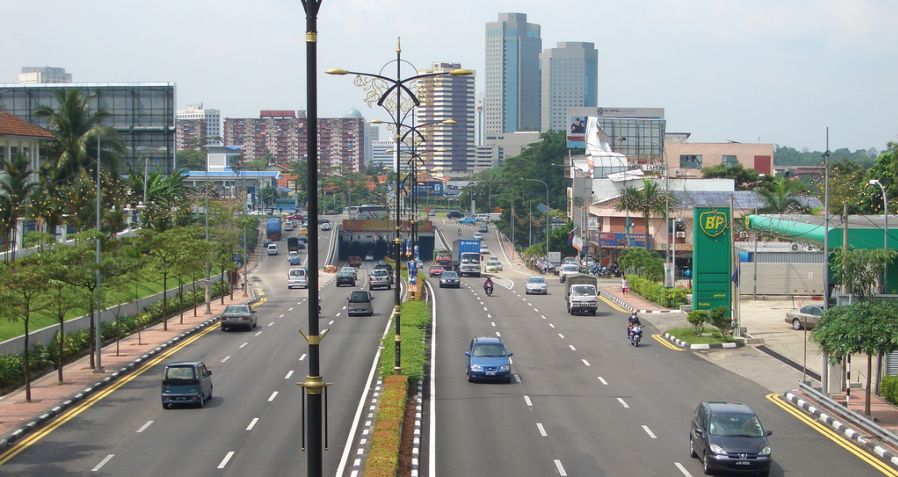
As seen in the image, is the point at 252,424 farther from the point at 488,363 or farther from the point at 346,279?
the point at 346,279

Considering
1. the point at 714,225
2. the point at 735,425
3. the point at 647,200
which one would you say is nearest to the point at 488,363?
the point at 735,425

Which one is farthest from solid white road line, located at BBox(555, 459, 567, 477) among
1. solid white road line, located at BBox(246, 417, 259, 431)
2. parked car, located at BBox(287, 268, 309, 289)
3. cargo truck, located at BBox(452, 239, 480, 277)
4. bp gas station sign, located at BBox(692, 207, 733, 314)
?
cargo truck, located at BBox(452, 239, 480, 277)

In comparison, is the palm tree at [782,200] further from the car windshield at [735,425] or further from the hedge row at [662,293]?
the car windshield at [735,425]

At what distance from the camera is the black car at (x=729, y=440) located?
22.6 metres

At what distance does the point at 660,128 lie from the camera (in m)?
149

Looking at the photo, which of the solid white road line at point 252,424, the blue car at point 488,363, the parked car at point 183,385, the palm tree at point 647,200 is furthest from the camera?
the palm tree at point 647,200

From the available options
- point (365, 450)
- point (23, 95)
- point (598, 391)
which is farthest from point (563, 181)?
point (365, 450)

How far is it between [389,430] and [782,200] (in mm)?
75433

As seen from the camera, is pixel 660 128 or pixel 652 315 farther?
pixel 660 128

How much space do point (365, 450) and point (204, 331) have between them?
28611 mm

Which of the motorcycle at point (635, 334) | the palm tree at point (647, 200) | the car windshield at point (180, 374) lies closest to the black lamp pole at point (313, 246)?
the car windshield at point (180, 374)

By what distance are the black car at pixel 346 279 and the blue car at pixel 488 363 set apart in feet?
Answer: 153

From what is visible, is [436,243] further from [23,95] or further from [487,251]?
A: [23,95]

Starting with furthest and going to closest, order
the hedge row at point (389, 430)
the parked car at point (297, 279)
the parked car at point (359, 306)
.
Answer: the parked car at point (297, 279), the parked car at point (359, 306), the hedge row at point (389, 430)
